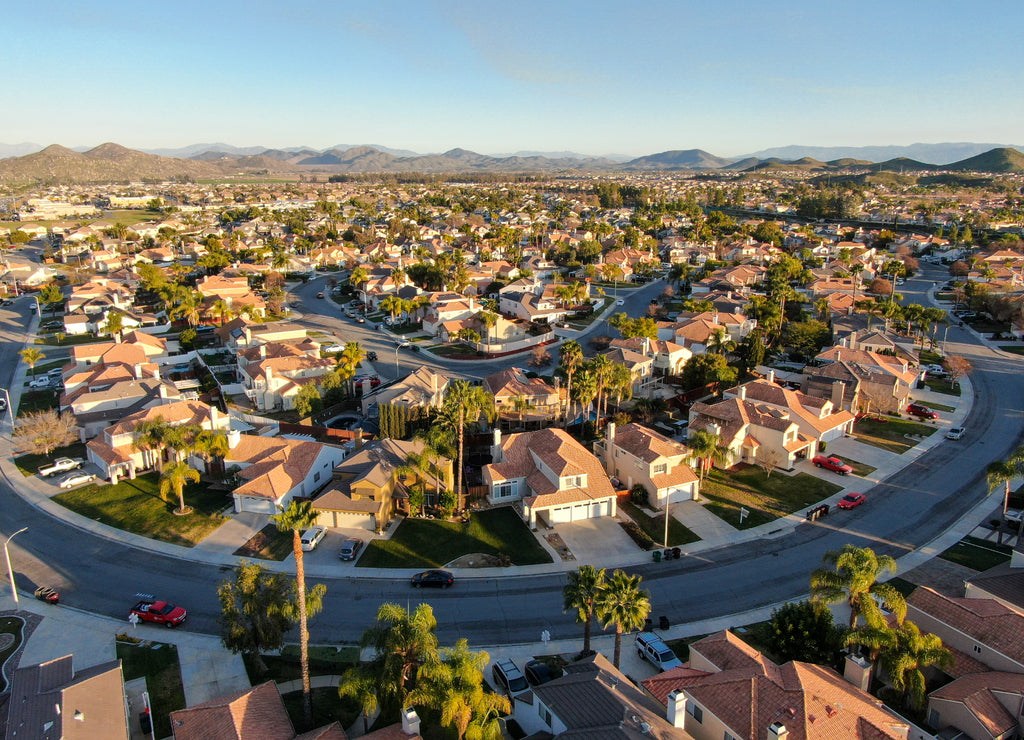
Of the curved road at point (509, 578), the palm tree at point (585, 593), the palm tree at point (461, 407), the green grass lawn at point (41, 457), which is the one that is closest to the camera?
the palm tree at point (585, 593)

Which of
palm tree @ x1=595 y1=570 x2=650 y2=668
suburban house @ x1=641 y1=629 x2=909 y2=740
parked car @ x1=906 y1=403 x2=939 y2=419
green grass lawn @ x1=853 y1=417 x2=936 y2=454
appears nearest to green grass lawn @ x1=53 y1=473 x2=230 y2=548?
palm tree @ x1=595 y1=570 x2=650 y2=668

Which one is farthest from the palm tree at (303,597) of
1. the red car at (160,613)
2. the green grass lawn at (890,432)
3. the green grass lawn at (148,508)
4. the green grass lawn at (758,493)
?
the green grass lawn at (890,432)

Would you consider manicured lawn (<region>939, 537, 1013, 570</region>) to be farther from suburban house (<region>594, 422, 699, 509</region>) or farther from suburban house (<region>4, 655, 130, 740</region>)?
suburban house (<region>4, 655, 130, 740</region>)

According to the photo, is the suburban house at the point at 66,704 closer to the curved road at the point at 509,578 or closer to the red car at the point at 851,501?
the curved road at the point at 509,578

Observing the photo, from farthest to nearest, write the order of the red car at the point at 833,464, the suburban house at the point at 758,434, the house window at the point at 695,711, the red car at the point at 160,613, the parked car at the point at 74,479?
1. the suburban house at the point at 758,434
2. the red car at the point at 833,464
3. the parked car at the point at 74,479
4. the red car at the point at 160,613
5. the house window at the point at 695,711

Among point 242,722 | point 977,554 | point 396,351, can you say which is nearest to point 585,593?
point 242,722

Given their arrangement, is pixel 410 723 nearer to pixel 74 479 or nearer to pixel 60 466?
pixel 74 479
